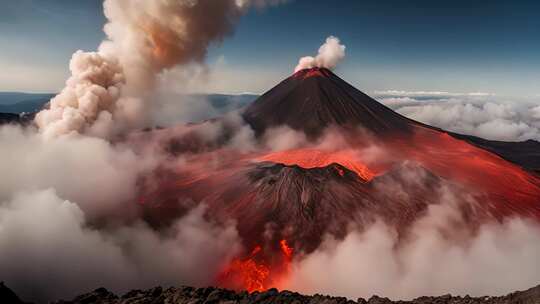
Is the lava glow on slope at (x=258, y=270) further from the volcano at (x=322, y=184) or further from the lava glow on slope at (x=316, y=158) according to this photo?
the lava glow on slope at (x=316, y=158)

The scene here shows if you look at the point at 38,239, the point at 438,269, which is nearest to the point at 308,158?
the point at 438,269

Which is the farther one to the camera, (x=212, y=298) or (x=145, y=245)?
(x=145, y=245)

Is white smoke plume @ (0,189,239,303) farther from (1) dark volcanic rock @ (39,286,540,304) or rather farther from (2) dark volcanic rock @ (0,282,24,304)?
(1) dark volcanic rock @ (39,286,540,304)

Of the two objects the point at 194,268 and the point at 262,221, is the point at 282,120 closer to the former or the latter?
the point at 262,221

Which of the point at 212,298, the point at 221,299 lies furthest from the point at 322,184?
the point at 212,298

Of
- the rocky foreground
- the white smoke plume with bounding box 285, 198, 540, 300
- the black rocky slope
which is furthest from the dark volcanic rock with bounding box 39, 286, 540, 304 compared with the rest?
the black rocky slope

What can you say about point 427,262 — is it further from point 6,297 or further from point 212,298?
point 6,297

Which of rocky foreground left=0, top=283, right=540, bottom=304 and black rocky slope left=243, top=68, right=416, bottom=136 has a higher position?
black rocky slope left=243, top=68, right=416, bottom=136
